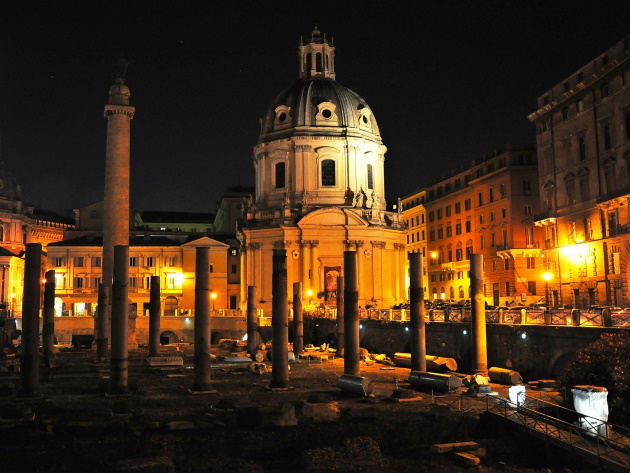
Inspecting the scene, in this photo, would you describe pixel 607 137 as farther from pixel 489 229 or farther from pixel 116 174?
pixel 116 174

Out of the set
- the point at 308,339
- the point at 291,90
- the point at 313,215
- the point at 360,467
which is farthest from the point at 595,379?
the point at 291,90

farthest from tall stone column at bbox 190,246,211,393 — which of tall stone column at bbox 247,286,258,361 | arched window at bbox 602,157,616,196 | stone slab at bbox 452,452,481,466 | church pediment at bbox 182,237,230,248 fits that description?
church pediment at bbox 182,237,230,248

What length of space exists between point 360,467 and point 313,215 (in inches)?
2114

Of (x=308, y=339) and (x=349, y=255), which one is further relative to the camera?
(x=308, y=339)

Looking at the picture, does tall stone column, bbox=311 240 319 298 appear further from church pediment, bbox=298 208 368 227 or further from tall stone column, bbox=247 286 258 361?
tall stone column, bbox=247 286 258 361

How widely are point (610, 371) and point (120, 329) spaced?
18620 mm

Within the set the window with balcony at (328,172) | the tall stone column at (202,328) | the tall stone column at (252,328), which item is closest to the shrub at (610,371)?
the tall stone column at (202,328)

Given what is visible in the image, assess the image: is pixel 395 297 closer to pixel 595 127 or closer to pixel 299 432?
pixel 595 127

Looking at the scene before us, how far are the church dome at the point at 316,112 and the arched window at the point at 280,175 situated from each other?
3.08 m

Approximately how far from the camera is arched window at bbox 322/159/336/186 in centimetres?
7600

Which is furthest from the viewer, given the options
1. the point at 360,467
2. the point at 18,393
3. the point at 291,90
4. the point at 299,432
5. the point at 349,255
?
the point at 291,90

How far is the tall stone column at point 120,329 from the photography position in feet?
95.3

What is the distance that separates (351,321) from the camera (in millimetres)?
32531

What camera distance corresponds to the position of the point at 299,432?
21703 mm
